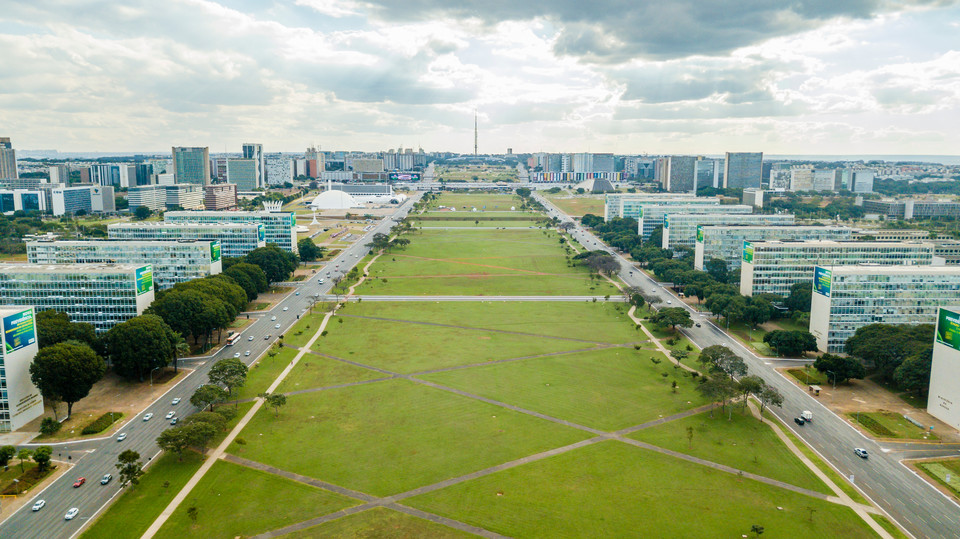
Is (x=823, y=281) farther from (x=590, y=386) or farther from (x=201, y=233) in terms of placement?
(x=201, y=233)

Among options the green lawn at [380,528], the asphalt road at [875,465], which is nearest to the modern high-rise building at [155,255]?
the green lawn at [380,528]

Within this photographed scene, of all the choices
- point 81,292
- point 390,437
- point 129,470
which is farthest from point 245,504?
point 81,292

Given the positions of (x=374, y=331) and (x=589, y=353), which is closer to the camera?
(x=589, y=353)

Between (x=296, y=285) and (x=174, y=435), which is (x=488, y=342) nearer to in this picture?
(x=174, y=435)

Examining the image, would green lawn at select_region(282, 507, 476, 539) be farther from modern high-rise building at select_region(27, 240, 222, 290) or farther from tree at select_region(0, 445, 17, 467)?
modern high-rise building at select_region(27, 240, 222, 290)

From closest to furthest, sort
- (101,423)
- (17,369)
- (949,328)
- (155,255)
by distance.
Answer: (17,369) → (101,423) → (949,328) → (155,255)

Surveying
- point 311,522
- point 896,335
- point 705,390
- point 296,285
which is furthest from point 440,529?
point 296,285

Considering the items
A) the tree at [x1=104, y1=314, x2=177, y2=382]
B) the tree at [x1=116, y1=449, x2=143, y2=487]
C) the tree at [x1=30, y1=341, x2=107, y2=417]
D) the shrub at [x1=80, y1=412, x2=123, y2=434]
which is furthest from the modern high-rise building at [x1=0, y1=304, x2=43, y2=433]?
the tree at [x1=116, y1=449, x2=143, y2=487]

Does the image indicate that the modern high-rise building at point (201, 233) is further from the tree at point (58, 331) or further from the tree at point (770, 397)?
the tree at point (770, 397)
